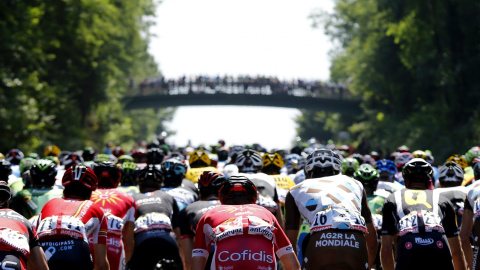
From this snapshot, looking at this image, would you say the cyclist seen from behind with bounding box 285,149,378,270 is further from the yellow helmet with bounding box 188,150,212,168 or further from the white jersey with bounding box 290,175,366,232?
the yellow helmet with bounding box 188,150,212,168

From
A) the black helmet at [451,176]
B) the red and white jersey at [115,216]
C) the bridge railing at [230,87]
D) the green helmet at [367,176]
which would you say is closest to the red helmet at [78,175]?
the red and white jersey at [115,216]

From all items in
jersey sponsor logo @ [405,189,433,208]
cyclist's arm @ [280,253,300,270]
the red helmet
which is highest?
the red helmet

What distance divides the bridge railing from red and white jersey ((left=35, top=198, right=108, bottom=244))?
68.2 m

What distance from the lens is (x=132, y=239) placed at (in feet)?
32.5

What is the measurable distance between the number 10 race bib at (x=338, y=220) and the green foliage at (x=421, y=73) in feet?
120

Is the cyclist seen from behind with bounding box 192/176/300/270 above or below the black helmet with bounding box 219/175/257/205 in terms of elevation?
below

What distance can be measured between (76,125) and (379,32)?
20439 mm

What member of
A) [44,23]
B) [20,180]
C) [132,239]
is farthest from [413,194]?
[44,23]

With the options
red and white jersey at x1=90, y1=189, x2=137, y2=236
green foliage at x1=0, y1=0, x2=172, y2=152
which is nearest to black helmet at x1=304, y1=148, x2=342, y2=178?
red and white jersey at x1=90, y1=189, x2=137, y2=236

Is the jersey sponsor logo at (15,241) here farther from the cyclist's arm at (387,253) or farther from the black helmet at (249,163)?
the black helmet at (249,163)

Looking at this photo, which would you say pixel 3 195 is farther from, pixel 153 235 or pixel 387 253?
pixel 387 253

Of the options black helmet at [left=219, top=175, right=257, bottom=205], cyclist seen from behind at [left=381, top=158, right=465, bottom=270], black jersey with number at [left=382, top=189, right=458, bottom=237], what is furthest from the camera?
black jersey with number at [left=382, top=189, right=458, bottom=237]

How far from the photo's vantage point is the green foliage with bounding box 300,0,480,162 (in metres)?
44.7

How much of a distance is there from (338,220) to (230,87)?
233ft
